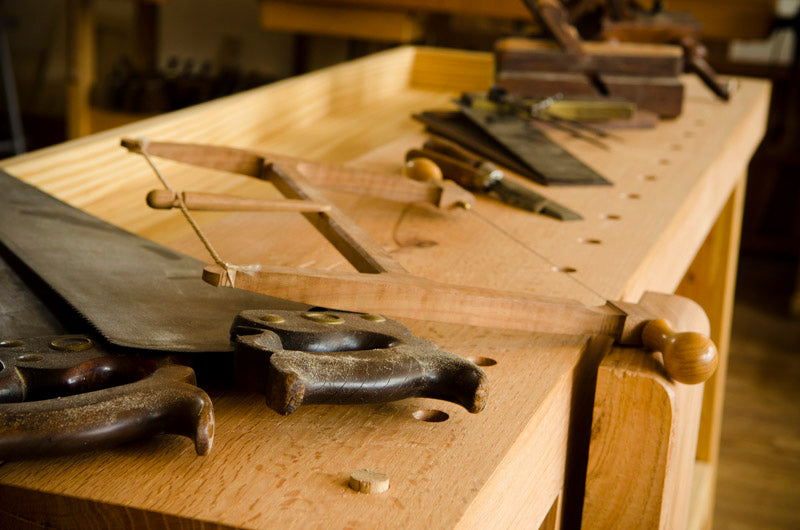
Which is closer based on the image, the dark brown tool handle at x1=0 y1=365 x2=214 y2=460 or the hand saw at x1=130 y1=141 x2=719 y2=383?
the dark brown tool handle at x1=0 y1=365 x2=214 y2=460

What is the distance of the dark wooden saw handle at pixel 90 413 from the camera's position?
524 mm

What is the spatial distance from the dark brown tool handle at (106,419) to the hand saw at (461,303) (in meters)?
0.10

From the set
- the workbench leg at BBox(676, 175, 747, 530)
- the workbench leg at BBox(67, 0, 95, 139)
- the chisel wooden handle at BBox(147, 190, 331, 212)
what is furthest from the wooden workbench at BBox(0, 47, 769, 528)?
the workbench leg at BBox(67, 0, 95, 139)

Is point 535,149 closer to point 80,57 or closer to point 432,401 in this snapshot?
point 432,401

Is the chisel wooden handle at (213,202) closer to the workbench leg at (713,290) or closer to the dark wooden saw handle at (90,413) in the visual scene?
the dark wooden saw handle at (90,413)

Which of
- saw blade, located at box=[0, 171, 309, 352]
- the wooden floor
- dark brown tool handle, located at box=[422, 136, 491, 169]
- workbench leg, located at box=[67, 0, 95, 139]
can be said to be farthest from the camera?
workbench leg, located at box=[67, 0, 95, 139]

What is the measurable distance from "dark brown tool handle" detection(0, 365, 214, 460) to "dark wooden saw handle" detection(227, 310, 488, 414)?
1.9 inches

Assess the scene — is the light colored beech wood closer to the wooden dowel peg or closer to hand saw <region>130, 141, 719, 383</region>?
hand saw <region>130, 141, 719, 383</region>

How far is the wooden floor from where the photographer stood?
2459 mm

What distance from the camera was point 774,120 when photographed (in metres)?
3.95

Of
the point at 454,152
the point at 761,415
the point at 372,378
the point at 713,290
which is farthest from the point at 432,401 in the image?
the point at 761,415

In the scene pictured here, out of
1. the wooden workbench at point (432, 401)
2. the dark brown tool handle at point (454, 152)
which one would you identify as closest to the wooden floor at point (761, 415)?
the wooden workbench at point (432, 401)

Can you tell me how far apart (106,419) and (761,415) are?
274 cm

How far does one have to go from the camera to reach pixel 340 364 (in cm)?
60
